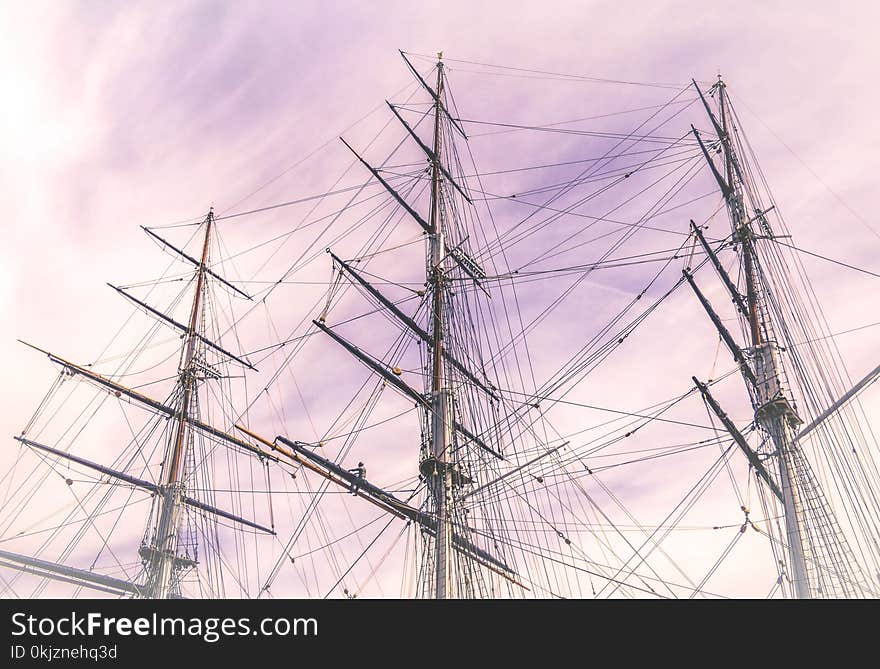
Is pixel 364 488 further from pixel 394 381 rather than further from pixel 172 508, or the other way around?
pixel 172 508

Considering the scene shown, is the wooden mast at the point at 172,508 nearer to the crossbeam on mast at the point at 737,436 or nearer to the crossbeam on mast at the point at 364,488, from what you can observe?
the crossbeam on mast at the point at 364,488

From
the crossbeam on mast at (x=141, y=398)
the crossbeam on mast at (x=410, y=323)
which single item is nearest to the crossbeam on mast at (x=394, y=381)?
the crossbeam on mast at (x=410, y=323)

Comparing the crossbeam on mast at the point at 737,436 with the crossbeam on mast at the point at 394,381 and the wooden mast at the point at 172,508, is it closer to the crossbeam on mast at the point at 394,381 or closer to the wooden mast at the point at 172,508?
the crossbeam on mast at the point at 394,381

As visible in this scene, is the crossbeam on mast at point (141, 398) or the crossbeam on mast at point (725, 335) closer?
the crossbeam on mast at point (725, 335)

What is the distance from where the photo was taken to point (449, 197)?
30.8 m

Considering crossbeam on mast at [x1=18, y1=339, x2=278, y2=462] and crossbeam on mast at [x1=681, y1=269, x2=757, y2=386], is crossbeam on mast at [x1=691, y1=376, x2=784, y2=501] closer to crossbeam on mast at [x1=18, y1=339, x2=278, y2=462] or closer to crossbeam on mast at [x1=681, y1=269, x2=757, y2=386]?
crossbeam on mast at [x1=681, y1=269, x2=757, y2=386]

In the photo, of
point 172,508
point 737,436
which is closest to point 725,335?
point 737,436

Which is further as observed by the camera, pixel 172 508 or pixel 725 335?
pixel 172 508

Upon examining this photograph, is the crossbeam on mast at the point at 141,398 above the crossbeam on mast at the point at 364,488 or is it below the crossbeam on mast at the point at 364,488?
above
